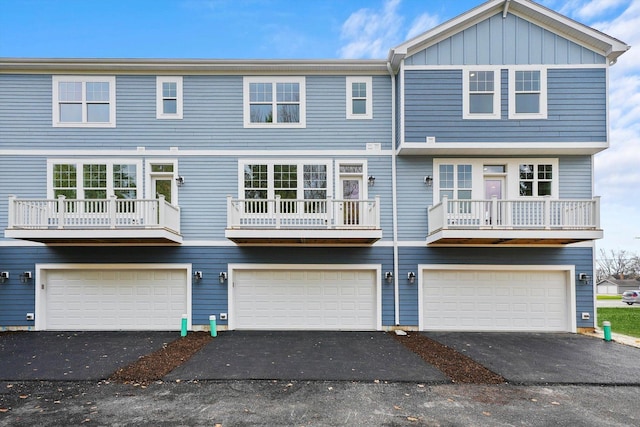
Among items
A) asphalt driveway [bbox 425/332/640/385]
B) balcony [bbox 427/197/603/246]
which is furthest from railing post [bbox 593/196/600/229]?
asphalt driveway [bbox 425/332/640/385]

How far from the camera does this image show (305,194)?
392 inches

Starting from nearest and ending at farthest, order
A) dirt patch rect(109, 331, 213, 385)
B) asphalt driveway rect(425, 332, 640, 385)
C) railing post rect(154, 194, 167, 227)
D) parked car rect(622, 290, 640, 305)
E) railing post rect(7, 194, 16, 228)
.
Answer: dirt patch rect(109, 331, 213, 385) < asphalt driveway rect(425, 332, 640, 385) < railing post rect(7, 194, 16, 228) < railing post rect(154, 194, 167, 227) < parked car rect(622, 290, 640, 305)

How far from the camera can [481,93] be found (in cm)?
948

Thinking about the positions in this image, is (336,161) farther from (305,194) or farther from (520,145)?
(520,145)

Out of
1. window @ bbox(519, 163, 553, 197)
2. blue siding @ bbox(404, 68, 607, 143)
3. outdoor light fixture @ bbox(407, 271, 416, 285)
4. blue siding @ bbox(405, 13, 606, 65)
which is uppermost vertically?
blue siding @ bbox(405, 13, 606, 65)

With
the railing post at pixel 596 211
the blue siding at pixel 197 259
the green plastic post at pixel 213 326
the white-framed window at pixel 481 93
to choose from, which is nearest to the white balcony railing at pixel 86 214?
the blue siding at pixel 197 259

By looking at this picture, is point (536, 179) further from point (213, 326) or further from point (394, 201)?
point (213, 326)

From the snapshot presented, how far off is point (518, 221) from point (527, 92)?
12.1 feet

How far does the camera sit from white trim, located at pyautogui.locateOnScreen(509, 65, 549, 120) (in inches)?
367

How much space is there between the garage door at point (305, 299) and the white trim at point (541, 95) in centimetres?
601

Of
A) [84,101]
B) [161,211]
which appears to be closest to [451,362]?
[161,211]

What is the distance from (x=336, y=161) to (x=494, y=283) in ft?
19.2

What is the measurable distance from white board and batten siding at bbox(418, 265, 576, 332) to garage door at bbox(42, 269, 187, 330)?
291 inches

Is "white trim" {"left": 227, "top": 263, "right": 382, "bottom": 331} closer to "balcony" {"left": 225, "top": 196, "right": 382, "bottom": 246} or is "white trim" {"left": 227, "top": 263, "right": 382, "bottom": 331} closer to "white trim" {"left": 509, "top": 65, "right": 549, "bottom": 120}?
"balcony" {"left": 225, "top": 196, "right": 382, "bottom": 246}
